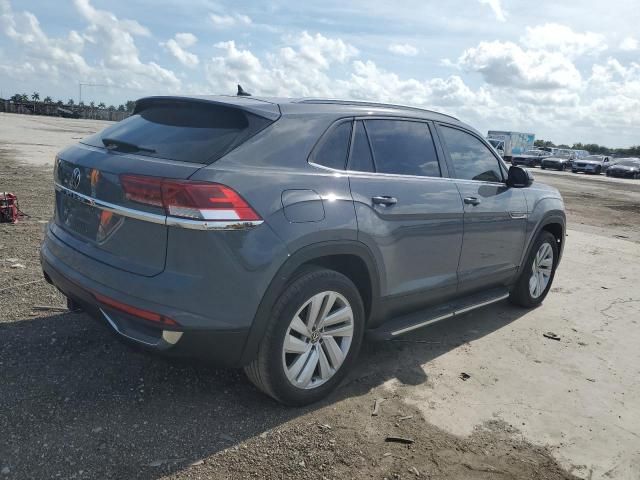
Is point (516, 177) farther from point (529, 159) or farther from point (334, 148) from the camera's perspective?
point (529, 159)

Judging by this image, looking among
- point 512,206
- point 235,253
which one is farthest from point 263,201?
point 512,206

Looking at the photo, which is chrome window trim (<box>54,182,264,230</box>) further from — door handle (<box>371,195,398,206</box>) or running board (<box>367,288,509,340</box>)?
running board (<box>367,288,509,340</box>)

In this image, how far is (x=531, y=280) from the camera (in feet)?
17.8

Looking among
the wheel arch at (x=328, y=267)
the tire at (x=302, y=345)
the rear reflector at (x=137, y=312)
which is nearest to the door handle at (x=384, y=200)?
the wheel arch at (x=328, y=267)

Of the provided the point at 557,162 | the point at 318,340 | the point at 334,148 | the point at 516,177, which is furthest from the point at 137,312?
the point at 557,162

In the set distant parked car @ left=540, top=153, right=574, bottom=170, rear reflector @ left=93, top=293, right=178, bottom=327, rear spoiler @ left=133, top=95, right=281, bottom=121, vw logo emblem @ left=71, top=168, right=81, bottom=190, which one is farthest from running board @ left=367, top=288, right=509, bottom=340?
distant parked car @ left=540, top=153, right=574, bottom=170

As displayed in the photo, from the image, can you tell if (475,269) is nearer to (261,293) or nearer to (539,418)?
(539,418)

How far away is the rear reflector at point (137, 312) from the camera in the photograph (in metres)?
2.63

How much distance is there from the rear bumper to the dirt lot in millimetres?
163

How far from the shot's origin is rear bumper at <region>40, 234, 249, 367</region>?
8.77ft

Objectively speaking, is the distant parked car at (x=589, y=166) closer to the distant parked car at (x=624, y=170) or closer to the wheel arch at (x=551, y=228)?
the distant parked car at (x=624, y=170)

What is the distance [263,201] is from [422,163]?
63.4 inches

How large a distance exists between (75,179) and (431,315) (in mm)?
2559

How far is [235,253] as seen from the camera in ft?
8.80
